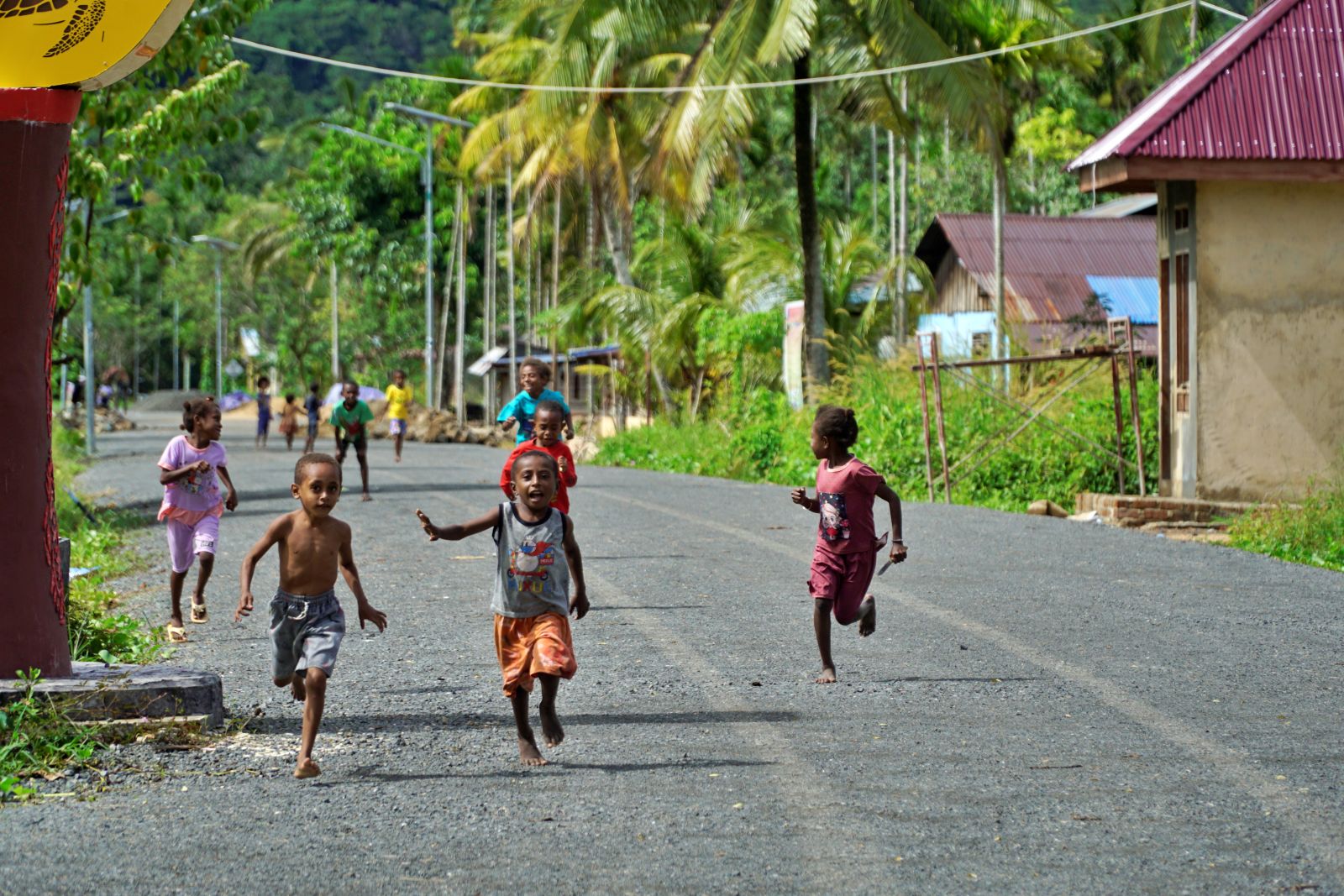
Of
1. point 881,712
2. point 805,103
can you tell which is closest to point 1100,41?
point 805,103

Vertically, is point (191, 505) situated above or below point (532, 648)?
above

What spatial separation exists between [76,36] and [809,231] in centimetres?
2092

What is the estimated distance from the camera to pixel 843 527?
26.3 feet

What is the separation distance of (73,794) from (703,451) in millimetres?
22731

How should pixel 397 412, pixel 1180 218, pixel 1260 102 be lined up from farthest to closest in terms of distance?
pixel 397 412
pixel 1180 218
pixel 1260 102

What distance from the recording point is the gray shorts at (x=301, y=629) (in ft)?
20.2

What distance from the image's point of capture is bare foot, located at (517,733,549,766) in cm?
618

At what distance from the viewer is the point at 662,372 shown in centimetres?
3594

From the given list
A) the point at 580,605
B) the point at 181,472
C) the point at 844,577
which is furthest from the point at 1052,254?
the point at 580,605

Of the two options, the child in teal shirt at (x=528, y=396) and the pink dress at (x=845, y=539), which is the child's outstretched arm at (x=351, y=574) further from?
the child in teal shirt at (x=528, y=396)

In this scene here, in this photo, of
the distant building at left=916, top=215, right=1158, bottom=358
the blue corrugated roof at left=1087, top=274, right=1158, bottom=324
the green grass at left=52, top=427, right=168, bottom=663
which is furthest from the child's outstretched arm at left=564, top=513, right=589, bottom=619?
the blue corrugated roof at left=1087, top=274, right=1158, bottom=324

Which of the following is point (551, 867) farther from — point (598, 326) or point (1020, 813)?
point (598, 326)

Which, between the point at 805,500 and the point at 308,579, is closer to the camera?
the point at 308,579

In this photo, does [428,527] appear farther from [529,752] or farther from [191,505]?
[191,505]
